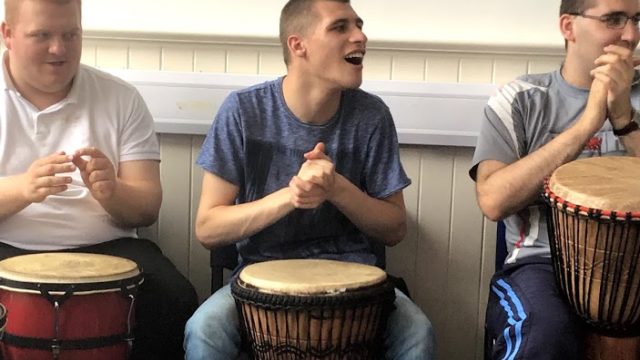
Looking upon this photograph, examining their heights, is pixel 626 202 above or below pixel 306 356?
above

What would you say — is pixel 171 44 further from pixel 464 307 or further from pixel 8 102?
pixel 464 307

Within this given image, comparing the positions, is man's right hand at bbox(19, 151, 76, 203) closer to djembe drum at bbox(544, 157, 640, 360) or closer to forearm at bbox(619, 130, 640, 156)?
djembe drum at bbox(544, 157, 640, 360)

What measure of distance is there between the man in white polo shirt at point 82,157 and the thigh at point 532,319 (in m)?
0.82

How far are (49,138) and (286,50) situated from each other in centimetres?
72

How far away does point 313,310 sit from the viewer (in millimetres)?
1920

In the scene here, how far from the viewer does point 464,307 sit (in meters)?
2.89

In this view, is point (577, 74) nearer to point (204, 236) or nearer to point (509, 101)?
point (509, 101)

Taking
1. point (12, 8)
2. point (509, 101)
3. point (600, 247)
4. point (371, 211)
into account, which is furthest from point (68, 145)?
point (600, 247)

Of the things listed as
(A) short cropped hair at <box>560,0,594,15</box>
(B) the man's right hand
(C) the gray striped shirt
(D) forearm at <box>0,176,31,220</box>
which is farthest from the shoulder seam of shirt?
(D) forearm at <box>0,176,31,220</box>

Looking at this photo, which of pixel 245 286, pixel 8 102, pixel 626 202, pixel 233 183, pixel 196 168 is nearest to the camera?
pixel 626 202

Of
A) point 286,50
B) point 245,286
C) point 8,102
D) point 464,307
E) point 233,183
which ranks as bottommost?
point 464,307

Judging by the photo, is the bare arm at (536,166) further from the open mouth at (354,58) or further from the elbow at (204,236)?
the elbow at (204,236)

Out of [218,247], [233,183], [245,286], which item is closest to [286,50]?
[233,183]

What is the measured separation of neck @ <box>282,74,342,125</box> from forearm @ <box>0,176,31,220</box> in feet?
2.43
